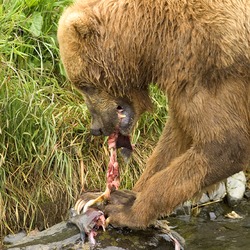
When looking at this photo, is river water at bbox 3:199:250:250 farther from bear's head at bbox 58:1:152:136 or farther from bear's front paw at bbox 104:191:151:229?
bear's head at bbox 58:1:152:136

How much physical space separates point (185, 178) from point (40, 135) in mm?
1882

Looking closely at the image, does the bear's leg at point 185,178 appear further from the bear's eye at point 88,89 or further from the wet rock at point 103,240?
the bear's eye at point 88,89

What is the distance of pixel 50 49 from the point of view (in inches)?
281

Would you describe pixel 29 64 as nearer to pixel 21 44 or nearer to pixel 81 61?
pixel 21 44

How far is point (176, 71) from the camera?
16.0 ft

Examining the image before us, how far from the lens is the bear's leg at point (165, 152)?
5.52 m

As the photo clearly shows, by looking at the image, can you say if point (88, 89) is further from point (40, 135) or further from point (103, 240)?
point (40, 135)

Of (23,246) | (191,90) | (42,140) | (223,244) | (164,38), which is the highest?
(164,38)

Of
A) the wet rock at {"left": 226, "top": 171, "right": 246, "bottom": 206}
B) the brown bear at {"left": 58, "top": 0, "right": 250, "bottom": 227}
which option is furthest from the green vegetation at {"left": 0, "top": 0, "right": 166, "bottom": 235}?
the brown bear at {"left": 58, "top": 0, "right": 250, "bottom": 227}

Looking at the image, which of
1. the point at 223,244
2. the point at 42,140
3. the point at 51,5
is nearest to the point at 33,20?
the point at 51,5

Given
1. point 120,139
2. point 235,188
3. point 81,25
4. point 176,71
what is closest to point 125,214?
point 120,139

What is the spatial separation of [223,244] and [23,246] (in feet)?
6.40

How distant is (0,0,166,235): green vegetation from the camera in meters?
6.32

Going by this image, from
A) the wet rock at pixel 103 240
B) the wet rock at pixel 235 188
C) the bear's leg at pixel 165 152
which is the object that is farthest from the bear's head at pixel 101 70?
the wet rock at pixel 235 188
